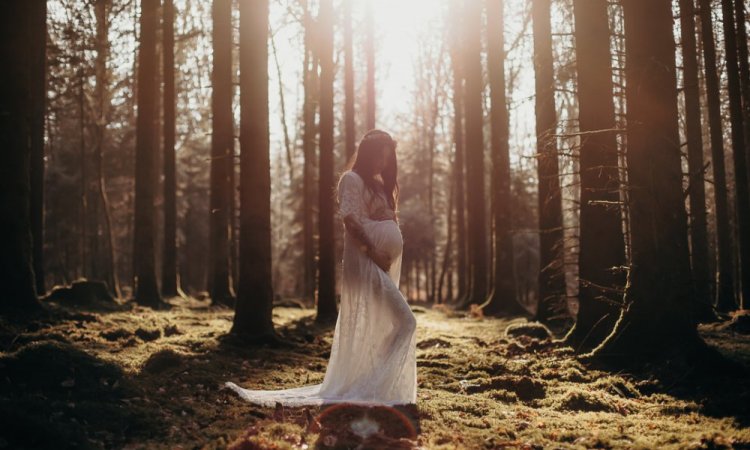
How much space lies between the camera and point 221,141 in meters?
16.8

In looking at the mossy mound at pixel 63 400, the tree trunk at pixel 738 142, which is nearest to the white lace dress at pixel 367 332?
the mossy mound at pixel 63 400

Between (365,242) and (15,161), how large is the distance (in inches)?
→ 284

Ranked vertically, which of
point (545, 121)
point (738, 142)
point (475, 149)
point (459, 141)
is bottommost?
point (738, 142)

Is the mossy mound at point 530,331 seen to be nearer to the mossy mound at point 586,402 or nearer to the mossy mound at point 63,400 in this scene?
the mossy mound at point 586,402

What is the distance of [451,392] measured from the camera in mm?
7535

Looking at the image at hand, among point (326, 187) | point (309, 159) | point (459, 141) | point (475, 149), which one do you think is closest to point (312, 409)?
point (326, 187)

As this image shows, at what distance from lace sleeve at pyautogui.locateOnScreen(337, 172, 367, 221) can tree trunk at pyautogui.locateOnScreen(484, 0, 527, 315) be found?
11303 millimetres

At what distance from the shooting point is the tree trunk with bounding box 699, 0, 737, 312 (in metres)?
15.5

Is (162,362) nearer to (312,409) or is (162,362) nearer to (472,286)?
(312,409)

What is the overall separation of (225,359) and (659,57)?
681 cm

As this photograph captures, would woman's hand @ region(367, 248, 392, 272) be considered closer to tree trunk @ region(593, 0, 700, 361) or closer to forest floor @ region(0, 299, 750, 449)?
forest floor @ region(0, 299, 750, 449)

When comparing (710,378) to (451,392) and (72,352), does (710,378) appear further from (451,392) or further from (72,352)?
(72,352)

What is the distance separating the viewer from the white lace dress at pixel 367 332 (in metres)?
6.25

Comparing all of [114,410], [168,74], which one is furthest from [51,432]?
[168,74]
